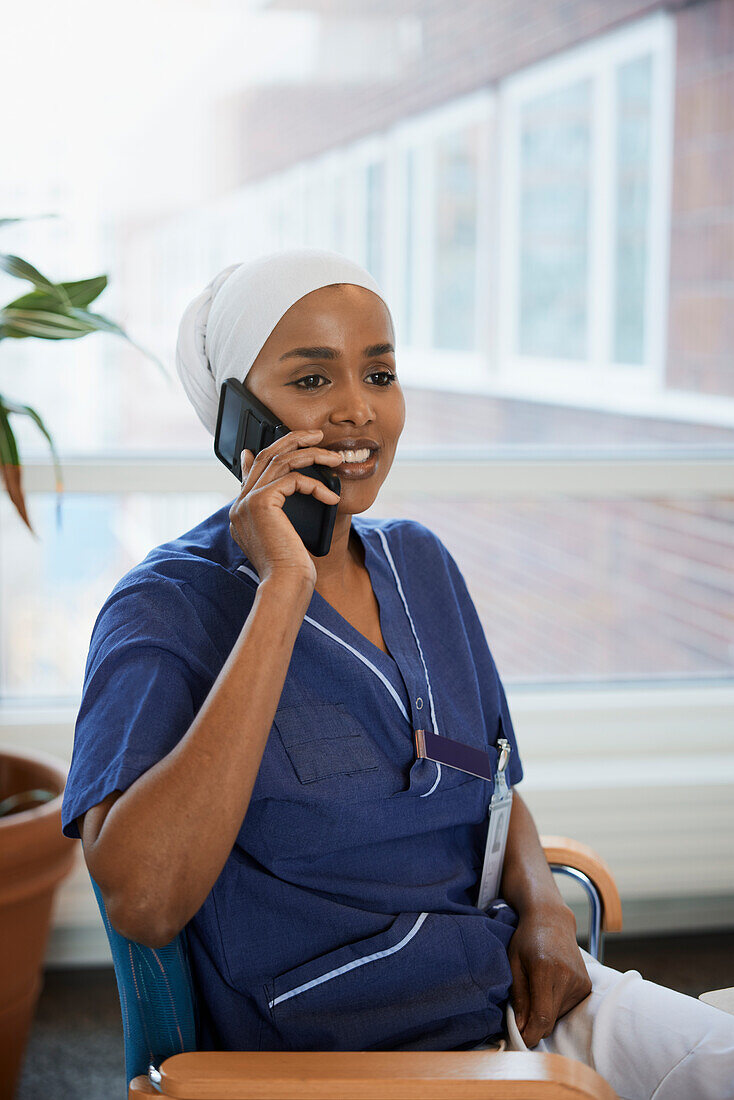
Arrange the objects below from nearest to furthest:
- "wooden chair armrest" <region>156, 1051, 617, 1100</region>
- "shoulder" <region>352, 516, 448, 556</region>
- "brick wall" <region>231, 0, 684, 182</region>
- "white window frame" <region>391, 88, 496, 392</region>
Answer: "wooden chair armrest" <region>156, 1051, 617, 1100</region> < "shoulder" <region>352, 516, 448, 556</region> < "brick wall" <region>231, 0, 684, 182</region> < "white window frame" <region>391, 88, 496, 392</region>

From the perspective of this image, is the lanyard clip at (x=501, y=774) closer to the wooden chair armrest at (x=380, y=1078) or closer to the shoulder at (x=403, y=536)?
the shoulder at (x=403, y=536)

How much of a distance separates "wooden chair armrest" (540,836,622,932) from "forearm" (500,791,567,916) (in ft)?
0.13

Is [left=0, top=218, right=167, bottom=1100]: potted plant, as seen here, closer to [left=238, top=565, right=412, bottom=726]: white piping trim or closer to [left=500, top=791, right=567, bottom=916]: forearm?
[left=238, top=565, right=412, bottom=726]: white piping trim

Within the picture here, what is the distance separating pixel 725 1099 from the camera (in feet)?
4.07

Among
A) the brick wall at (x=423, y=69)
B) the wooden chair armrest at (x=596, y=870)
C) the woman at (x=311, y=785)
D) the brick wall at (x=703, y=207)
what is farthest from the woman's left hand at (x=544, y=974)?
the brick wall at (x=423, y=69)

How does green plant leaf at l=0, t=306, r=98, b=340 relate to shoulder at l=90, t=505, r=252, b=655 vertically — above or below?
above

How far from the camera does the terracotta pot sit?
1942mm

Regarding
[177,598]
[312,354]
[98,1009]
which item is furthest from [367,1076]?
[98,1009]

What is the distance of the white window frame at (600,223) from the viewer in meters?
2.78

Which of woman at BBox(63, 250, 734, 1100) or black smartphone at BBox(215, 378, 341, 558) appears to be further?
black smartphone at BBox(215, 378, 341, 558)

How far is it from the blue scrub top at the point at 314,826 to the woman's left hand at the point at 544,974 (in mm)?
33

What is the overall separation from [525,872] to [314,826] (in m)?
0.41

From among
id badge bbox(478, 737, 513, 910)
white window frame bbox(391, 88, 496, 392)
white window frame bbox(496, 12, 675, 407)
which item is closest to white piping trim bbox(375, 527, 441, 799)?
id badge bbox(478, 737, 513, 910)

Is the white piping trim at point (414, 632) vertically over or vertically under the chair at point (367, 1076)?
over
